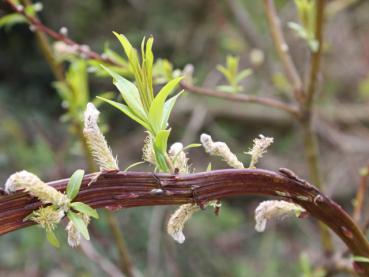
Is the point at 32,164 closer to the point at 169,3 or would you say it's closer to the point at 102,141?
the point at 169,3

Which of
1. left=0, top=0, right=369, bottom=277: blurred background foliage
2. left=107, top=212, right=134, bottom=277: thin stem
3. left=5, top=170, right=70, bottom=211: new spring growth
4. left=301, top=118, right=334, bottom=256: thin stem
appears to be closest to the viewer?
left=5, top=170, right=70, bottom=211: new spring growth

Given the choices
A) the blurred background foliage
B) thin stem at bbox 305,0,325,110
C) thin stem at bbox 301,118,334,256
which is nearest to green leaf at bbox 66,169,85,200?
thin stem at bbox 305,0,325,110

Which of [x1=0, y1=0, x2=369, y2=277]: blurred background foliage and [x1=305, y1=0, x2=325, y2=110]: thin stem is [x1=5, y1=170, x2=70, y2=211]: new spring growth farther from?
[x1=0, y1=0, x2=369, y2=277]: blurred background foliage

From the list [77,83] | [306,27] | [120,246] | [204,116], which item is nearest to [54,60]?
[77,83]

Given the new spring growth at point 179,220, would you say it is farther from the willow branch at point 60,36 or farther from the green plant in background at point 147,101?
the willow branch at point 60,36

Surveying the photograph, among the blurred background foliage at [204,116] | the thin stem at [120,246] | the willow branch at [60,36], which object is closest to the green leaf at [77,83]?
the willow branch at [60,36]

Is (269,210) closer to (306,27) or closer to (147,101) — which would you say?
(147,101)

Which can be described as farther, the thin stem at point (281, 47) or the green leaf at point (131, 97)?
the thin stem at point (281, 47)
